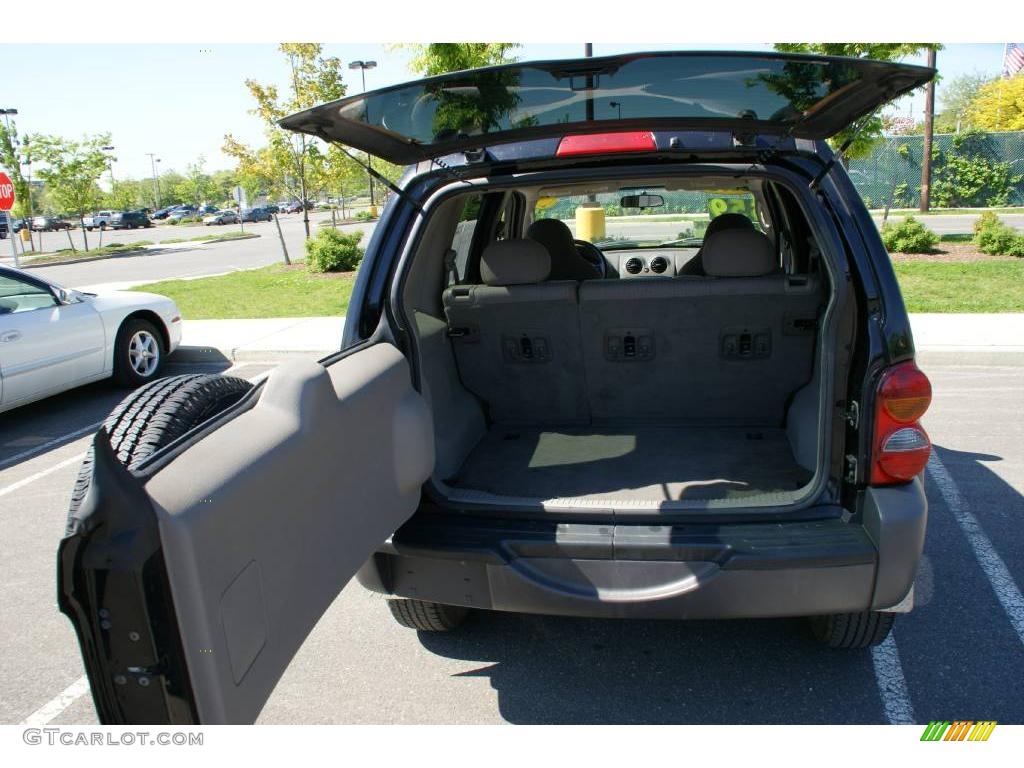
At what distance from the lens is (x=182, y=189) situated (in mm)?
78000

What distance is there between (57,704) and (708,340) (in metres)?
3.05

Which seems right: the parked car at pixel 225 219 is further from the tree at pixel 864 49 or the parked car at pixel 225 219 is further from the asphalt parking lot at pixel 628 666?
the asphalt parking lot at pixel 628 666

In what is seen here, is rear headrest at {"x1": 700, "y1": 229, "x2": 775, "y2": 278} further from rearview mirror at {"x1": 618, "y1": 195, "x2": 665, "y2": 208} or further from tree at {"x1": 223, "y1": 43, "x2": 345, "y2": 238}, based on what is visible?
tree at {"x1": 223, "y1": 43, "x2": 345, "y2": 238}

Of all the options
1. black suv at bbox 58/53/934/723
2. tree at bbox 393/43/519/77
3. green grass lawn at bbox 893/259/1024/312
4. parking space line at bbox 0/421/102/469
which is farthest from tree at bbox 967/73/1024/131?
parking space line at bbox 0/421/102/469

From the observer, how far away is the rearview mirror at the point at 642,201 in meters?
4.89

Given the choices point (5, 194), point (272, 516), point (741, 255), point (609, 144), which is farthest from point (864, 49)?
point (5, 194)

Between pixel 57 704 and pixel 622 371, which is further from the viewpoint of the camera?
pixel 622 371

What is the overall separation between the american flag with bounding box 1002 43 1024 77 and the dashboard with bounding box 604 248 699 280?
4328 cm

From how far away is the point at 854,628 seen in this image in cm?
280

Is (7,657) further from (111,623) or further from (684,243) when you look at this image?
(684,243)

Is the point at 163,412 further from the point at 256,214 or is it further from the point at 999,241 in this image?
the point at 256,214

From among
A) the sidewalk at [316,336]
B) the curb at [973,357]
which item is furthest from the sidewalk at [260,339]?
the curb at [973,357]
